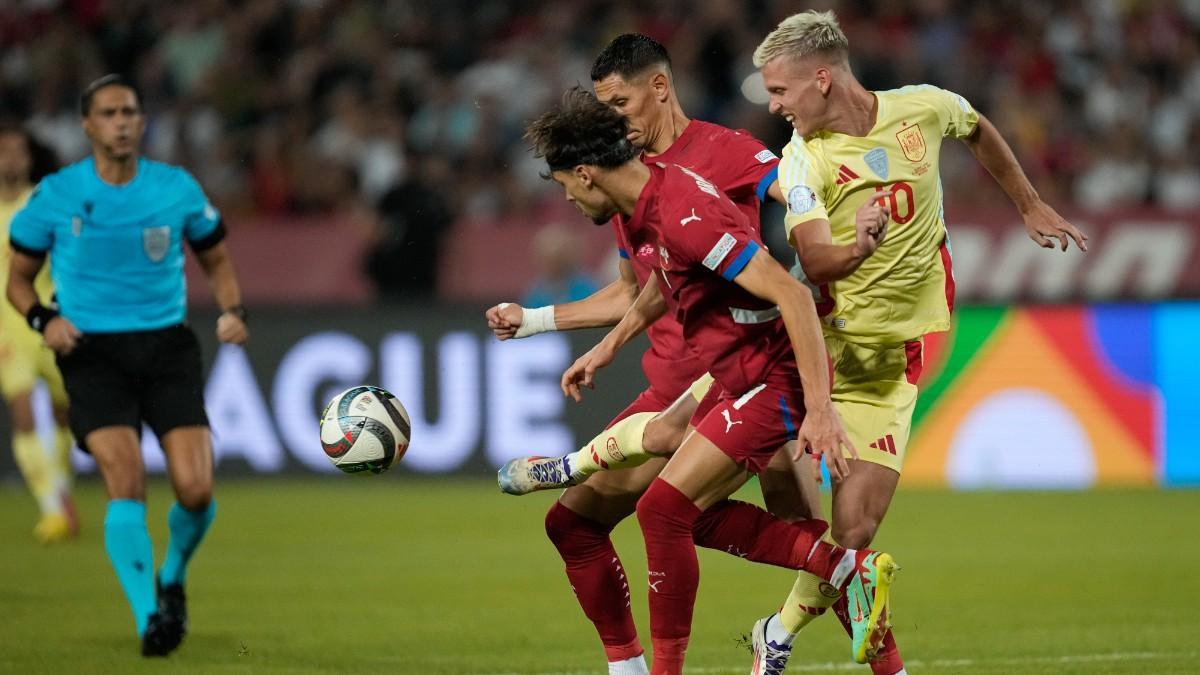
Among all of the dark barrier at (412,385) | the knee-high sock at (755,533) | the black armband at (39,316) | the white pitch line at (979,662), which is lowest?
the dark barrier at (412,385)

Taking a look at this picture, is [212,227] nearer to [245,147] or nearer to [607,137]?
[607,137]

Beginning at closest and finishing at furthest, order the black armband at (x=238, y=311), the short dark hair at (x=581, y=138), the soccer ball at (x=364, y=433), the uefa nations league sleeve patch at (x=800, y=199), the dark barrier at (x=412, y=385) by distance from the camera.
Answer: the short dark hair at (x=581, y=138) < the uefa nations league sleeve patch at (x=800, y=199) < the soccer ball at (x=364, y=433) < the black armband at (x=238, y=311) < the dark barrier at (x=412, y=385)

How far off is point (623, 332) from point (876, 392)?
98 cm

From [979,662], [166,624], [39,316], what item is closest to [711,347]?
[979,662]

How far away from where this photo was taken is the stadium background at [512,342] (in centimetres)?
879

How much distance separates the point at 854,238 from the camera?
637cm

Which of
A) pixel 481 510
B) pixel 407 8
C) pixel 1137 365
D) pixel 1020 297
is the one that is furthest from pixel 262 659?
pixel 407 8

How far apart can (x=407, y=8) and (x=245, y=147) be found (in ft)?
7.59

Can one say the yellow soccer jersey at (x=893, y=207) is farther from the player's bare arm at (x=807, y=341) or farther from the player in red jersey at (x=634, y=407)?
the player's bare arm at (x=807, y=341)

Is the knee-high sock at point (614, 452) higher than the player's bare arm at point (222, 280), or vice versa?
the player's bare arm at point (222, 280)

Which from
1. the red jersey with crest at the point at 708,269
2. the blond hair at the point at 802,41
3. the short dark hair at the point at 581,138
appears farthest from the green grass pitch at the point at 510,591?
the blond hair at the point at 802,41

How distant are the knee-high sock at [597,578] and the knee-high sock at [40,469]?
20.3ft

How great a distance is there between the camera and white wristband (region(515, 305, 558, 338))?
677 cm

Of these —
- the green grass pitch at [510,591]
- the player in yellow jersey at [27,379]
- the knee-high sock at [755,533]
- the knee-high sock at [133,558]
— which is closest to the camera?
the knee-high sock at [755,533]
